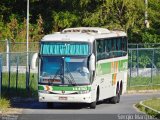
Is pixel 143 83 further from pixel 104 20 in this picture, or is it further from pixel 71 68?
pixel 71 68

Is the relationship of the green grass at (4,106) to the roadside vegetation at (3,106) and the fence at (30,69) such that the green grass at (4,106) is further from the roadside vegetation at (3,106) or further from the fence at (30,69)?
the fence at (30,69)

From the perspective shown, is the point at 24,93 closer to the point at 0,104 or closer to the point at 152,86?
the point at 0,104

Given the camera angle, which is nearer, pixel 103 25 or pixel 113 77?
pixel 113 77

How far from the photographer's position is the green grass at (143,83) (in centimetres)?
4225

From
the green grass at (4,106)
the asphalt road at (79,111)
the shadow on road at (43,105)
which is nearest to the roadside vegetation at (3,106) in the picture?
the green grass at (4,106)

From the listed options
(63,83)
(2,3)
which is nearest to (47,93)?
(63,83)

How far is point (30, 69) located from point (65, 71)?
8099 mm

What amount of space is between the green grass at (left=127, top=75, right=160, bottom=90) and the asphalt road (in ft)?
26.3

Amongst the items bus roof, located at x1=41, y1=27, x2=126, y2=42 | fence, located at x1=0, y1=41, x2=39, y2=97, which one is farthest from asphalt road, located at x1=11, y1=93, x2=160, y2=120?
bus roof, located at x1=41, y1=27, x2=126, y2=42

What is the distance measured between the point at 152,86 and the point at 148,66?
207 cm

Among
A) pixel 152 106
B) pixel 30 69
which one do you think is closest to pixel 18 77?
pixel 30 69

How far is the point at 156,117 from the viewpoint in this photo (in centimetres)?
2509

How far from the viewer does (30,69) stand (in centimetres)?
3659

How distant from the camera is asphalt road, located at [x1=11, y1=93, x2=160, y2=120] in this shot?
83.7 ft
